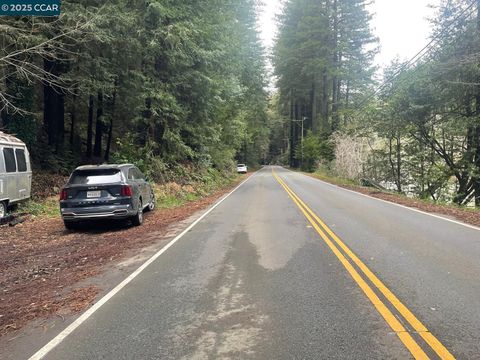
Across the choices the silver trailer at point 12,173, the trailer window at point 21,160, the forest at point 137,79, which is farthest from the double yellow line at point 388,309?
the forest at point 137,79

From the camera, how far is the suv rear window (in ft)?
35.4

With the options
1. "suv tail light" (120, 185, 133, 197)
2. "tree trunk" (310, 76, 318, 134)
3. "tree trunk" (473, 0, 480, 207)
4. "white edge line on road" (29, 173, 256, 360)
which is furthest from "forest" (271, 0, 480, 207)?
"white edge line on road" (29, 173, 256, 360)

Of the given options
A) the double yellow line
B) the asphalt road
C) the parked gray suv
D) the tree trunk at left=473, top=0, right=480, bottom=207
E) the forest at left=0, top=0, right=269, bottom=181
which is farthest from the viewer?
the tree trunk at left=473, top=0, right=480, bottom=207

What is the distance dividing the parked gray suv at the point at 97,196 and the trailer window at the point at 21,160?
3.98 m

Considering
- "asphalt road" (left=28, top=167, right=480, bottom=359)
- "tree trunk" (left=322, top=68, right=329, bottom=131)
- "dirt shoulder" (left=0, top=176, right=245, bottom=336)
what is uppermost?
"tree trunk" (left=322, top=68, right=329, bottom=131)

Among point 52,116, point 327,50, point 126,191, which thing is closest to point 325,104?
point 327,50

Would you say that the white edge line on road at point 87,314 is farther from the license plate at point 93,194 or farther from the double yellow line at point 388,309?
the double yellow line at point 388,309

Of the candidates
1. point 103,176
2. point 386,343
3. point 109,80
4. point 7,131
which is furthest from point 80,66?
point 386,343

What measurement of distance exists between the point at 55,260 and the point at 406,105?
64.6 ft

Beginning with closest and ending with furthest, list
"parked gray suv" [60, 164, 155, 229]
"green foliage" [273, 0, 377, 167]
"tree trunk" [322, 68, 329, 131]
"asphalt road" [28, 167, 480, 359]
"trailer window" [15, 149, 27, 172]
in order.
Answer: "asphalt road" [28, 167, 480, 359], "parked gray suv" [60, 164, 155, 229], "trailer window" [15, 149, 27, 172], "green foliage" [273, 0, 377, 167], "tree trunk" [322, 68, 329, 131]

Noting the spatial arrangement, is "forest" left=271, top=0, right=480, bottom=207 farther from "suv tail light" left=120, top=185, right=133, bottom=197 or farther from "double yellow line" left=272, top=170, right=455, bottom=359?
"suv tail light" left=120, top=185, right=133, bottom=197

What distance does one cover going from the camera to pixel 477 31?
1862 centimetres

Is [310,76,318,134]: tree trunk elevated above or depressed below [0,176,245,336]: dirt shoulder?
above

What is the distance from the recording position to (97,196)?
10680mm
